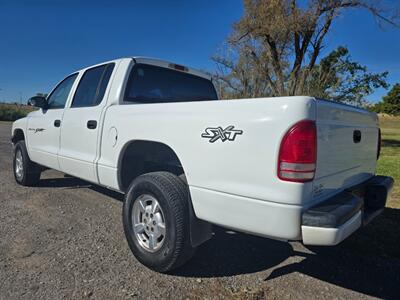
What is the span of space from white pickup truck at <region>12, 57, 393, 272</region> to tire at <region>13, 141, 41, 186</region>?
1681 millimetres

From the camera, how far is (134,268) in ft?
9.34

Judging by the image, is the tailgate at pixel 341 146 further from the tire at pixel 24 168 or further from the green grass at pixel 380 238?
the tire at pixel 24 168

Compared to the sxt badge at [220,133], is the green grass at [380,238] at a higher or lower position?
lower

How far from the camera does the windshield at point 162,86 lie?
3.63 metres

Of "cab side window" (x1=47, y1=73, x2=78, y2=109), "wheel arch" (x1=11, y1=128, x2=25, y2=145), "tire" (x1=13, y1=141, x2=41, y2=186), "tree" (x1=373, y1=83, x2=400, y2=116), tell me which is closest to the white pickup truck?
"cab side window" (x1=47, y1=73, x2=78, y2=109)

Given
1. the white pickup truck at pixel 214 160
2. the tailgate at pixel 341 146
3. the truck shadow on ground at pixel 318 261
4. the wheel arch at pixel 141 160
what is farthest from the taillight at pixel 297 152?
the wheel arch at pixel 141 160

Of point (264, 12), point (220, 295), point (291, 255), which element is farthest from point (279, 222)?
point (264, 12)

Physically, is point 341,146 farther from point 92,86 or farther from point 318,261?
point 92,86

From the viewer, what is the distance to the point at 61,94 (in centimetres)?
484

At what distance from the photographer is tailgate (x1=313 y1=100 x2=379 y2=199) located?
6.98 ft

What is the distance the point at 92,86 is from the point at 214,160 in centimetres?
254

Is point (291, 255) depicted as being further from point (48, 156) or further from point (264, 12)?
point (264, 12)

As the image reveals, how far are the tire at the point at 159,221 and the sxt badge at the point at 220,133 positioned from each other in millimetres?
570

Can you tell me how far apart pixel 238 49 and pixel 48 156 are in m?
13.9
